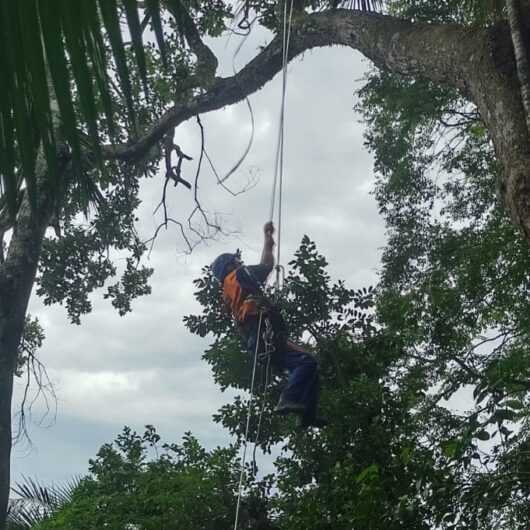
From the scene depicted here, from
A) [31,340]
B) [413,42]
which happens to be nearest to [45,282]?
[31,340]

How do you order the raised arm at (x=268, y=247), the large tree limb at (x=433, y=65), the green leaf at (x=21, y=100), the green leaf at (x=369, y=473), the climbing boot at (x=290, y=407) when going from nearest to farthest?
the green leaf at (x=21, y=100), the large tree limb at (x=433, y=65), the green leaf at (x=369, y=473), the climbing boot at (x=290, y=407), the raised arm at (x=268, y=247)

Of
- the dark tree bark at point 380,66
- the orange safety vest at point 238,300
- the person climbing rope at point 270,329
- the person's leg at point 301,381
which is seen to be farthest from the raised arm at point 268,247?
the dark tree bark at point 380,66

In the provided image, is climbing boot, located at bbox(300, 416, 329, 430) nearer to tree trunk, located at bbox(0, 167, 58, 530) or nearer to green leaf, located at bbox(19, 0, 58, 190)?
tree trunk, located at bbox(0, 167, 58, 530)

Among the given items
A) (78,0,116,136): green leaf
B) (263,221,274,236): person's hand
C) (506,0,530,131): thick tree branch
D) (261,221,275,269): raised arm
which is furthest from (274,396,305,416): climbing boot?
(78,0,116,136): green leaf

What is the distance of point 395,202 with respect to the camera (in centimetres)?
791

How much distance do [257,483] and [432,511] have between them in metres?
1.81

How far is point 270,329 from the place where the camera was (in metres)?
4.25

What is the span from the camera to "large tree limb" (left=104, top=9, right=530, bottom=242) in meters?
2.60

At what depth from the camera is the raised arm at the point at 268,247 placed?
14.5 ft

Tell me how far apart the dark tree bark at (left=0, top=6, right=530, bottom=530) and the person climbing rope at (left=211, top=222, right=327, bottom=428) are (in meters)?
1.14

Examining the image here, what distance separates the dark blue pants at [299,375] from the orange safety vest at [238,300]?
11 cm

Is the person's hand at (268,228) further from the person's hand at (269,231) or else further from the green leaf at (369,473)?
the green leaf at (369,473)

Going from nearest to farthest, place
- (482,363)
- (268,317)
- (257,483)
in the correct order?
(268,317) → (257,483) → (482,363)

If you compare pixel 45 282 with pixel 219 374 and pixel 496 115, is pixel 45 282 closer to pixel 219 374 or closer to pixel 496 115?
pixel 219 374
